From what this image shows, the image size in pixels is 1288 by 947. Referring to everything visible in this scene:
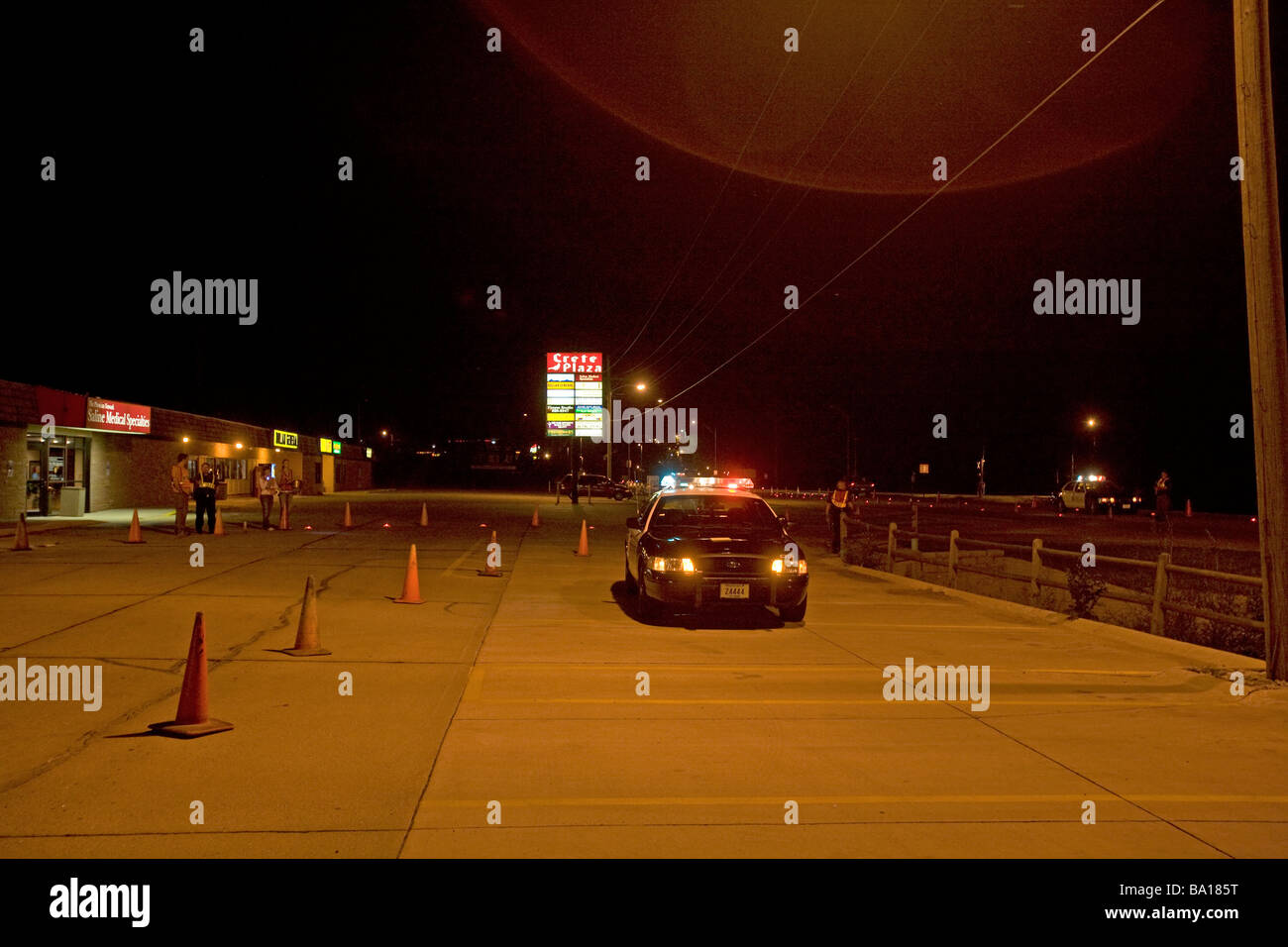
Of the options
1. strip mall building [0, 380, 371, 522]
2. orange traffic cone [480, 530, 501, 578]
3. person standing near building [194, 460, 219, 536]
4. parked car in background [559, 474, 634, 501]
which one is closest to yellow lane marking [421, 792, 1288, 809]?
orange traffic cone [480, 530, 501, 578]

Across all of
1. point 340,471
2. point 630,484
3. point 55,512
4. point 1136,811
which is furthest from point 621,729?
point 340,471

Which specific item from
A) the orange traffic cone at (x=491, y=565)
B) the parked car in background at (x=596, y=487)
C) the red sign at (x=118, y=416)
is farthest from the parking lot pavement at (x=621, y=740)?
the parked car in background at (x=596, y=487)

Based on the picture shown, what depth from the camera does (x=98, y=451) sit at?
1443 inches

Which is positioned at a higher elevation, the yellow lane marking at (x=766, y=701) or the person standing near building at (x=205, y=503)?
the person standing near building at (x=205, y=503)

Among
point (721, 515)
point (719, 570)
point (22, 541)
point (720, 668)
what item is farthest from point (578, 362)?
point (720, 668)

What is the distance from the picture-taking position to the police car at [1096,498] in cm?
4650

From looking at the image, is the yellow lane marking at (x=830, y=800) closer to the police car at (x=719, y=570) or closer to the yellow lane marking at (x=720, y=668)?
the yellow lane marking at (x=720, y=668)

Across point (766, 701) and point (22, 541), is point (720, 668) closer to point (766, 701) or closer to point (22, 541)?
point (766, 701)

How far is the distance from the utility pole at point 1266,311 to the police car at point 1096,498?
39.4 metres

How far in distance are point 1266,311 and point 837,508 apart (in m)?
13.6

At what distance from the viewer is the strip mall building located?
2881 centimetres

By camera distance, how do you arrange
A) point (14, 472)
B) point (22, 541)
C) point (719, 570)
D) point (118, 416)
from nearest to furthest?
point (719, 570) < point (22, 541) < point (14, 472) < point (118, 416)

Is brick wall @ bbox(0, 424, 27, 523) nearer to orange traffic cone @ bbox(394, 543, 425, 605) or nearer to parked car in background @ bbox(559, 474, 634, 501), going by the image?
orange traffic cone @ bbox(394, 543, 425, 605)

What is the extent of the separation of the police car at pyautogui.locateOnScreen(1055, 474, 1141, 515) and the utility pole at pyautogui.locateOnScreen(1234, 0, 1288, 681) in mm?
39404
